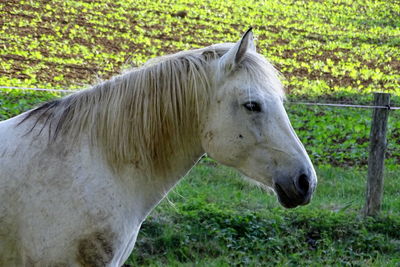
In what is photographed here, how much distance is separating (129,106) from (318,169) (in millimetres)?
Result: 5457

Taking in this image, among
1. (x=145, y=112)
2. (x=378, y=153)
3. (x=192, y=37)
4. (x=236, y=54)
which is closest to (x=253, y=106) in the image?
(x=236, y=54)

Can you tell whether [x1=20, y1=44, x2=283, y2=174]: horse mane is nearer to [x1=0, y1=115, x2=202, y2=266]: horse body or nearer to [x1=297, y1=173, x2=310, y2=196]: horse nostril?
[x1=0, y1=115, x2=202, y2=266]: horse body

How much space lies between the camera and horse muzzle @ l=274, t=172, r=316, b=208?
317 cm

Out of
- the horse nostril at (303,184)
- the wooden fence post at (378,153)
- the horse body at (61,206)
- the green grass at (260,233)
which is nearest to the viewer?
the horse body at (61,206)

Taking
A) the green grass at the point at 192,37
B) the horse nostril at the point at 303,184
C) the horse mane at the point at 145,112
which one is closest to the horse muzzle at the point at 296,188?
the horse nostril at the point at 303,184

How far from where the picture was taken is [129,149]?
3283mm

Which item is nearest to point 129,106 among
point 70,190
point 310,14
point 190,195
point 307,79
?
point 70,190

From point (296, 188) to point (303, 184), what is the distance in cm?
4

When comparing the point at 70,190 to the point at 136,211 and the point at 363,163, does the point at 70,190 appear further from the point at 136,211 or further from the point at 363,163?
the point at 363,163

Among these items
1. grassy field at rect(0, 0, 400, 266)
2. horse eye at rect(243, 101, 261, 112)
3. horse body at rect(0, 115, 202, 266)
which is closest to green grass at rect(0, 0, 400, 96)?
grassy field at rect(0, 0, 400, 266)

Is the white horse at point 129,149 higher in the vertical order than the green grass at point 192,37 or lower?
higher

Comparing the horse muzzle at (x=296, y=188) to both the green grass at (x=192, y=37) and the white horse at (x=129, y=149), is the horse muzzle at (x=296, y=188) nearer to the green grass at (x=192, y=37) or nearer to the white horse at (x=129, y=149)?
the white horse at (x=129, y=149)

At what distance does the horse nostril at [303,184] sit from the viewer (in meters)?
3.16

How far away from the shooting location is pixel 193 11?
65.6 ft
